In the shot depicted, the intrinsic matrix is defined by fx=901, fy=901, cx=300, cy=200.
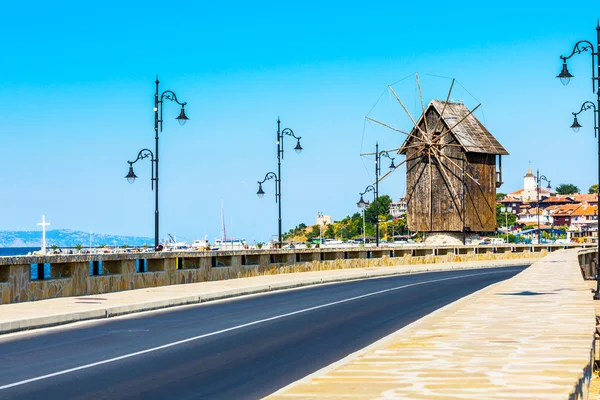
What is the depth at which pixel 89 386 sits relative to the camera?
11625 millimetres

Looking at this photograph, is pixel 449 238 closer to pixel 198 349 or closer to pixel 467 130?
pixel 467 130

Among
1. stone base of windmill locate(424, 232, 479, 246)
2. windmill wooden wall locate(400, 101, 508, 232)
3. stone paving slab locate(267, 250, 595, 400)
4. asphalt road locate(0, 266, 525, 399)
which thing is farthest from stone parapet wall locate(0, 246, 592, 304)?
stone base of windmill locate(424, 232, 479, 246)

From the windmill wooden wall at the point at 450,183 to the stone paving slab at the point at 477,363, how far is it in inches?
2532

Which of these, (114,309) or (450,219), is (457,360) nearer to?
(114,309)

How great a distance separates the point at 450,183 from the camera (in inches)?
3177

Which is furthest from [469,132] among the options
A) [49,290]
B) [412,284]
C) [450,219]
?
[49,290]

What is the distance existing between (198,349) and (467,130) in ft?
232

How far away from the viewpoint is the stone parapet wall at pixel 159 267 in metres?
22.4

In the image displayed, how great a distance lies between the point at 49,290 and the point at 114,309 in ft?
9.84

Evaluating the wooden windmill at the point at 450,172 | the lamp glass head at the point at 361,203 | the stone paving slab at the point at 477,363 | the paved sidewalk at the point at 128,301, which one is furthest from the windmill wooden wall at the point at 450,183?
the stone paving slab at the point at 477,363

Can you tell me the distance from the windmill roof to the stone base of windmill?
772 centimetres

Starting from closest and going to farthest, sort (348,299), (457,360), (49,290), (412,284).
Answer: (457,360) < (49,290) < (348,299) < (412,284)

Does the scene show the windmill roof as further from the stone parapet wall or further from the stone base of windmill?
the stone parapet wall

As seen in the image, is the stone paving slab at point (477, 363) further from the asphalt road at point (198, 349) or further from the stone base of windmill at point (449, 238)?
the stone base of windmill at point (449, 238)
